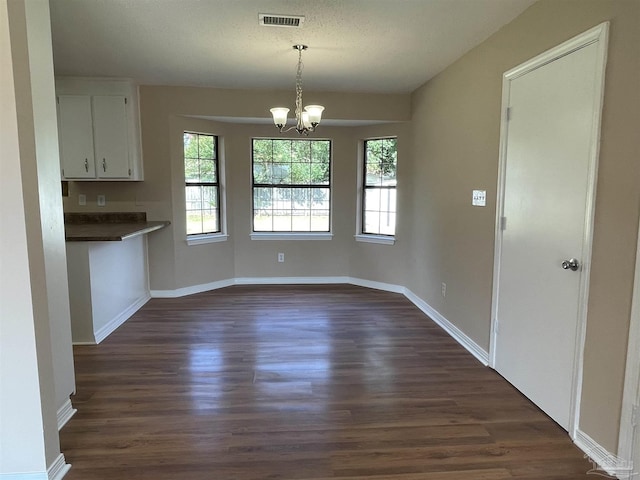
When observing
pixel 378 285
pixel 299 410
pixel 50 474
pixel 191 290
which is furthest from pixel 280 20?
pixel 378 285

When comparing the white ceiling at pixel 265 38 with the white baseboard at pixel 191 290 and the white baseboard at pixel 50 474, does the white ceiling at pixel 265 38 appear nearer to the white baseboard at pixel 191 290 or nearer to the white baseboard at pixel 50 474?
the white baseboard at pixel 191 290

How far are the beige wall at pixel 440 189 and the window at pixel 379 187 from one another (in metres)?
0.17

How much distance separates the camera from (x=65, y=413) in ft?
7.57

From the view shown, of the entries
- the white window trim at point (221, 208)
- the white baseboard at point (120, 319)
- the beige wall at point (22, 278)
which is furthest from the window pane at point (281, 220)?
the beige wall at point (22, 278)

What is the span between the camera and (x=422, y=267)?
4.56 meters

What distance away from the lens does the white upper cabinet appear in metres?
4.34

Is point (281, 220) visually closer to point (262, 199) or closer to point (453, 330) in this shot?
point (262, 199)

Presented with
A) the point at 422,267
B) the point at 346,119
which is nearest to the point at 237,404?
the point at 422,267

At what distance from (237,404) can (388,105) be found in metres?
3.88

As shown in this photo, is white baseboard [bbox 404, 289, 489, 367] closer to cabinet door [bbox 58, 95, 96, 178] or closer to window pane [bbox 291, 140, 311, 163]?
window pane [bbox 291, 140, 311, 163]

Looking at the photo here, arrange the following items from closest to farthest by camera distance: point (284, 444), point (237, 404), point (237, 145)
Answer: point (284, 444), point (237, 404), point (237, 145)

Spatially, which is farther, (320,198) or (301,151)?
(320,198)

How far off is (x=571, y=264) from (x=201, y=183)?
4.30m

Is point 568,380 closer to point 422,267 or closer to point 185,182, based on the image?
point 422,267
